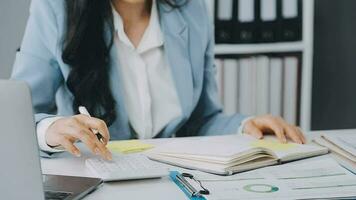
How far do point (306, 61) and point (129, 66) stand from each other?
1.15 metres

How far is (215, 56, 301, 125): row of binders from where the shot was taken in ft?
8.38

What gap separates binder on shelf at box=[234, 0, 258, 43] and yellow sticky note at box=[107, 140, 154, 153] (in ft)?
3.99

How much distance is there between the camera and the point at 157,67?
1.70 metres

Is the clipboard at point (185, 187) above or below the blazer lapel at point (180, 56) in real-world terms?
below

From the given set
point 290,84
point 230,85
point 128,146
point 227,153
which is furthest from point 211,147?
point 290,84

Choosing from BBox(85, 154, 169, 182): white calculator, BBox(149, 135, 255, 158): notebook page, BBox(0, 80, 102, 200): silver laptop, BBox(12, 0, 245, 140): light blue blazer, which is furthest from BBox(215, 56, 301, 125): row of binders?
BBox(0, 80, 102, 200): silver laptop

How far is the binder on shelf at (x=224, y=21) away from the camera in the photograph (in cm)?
249

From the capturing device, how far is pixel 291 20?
2.54 metres

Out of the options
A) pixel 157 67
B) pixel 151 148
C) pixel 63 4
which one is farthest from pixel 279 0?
pixel 151 148

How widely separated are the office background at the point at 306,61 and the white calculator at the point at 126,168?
134cm

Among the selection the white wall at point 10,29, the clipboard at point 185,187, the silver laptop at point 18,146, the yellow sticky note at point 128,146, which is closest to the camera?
the silver laptop at point 18,146

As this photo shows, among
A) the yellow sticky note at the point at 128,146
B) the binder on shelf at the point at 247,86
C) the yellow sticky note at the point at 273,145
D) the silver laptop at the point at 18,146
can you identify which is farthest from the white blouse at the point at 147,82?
the binder on shelf at the point at 247,86

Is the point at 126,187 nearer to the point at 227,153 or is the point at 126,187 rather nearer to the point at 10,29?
the point at 227,153

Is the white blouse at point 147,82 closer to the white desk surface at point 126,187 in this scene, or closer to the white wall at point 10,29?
the white desk surface at point 126,187
